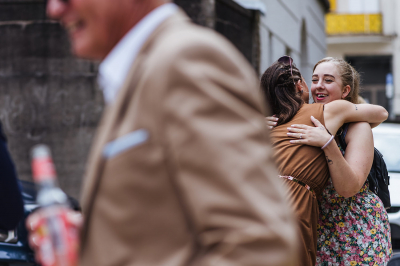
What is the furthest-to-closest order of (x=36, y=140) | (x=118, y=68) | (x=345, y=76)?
(x=36, y=140), (x=345, y=76), (x=118, y=68)

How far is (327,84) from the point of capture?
9.86 feet

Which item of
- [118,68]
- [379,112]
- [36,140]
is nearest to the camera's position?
[118,68]

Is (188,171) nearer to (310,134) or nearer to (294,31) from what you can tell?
(310,134)

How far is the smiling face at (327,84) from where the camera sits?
2998mm

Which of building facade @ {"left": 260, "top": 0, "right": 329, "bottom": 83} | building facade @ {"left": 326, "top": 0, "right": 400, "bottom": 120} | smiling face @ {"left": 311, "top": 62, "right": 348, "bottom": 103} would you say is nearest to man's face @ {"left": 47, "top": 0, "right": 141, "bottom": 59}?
smiling face @ {"left": 311, "top": 62, "right": 348, "bottom": 103}

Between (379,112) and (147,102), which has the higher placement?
(147,102)

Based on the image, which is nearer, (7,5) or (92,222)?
(92,222)

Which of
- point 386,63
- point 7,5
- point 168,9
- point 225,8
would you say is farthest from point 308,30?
point 168,9

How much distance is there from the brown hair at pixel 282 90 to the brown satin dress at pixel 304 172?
0.17 ft

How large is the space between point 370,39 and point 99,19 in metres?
27.5

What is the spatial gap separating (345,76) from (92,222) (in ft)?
7.83

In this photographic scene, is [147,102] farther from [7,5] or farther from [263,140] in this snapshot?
[7,5]

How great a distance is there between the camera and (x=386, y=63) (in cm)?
2686

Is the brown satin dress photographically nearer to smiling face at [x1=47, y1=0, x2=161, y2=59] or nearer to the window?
smiling face at [x1=47, y1=0, x2=161, y2=59]
